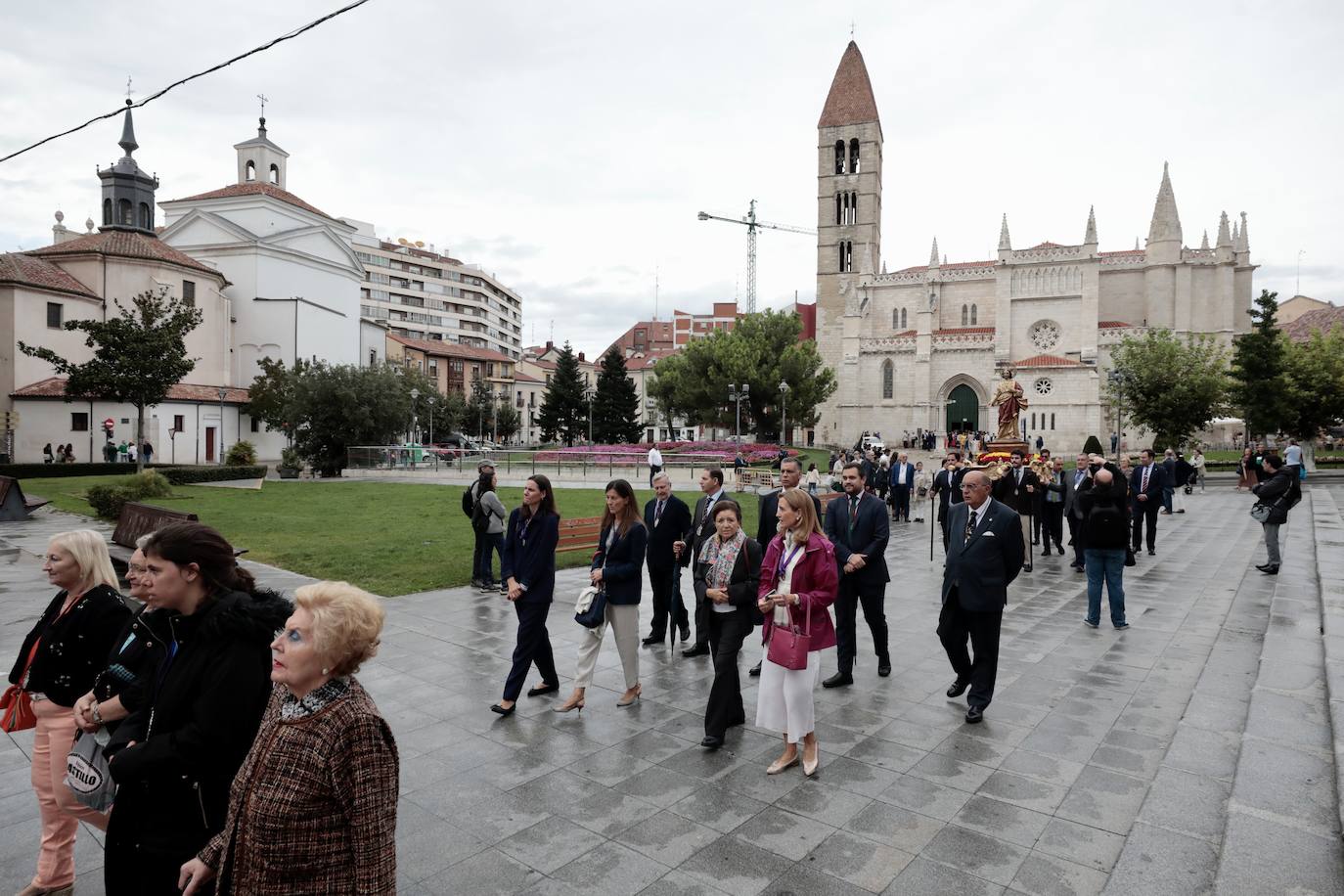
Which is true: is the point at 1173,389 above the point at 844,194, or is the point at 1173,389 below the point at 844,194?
below

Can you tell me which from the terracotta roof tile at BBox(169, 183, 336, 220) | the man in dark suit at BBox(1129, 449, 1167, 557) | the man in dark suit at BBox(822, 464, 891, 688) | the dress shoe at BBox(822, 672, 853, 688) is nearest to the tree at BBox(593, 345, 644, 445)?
the terracotta roof tile at BBox(169, 183, 336, 220)

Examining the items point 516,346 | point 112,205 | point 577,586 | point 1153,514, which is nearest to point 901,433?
point 1153,514

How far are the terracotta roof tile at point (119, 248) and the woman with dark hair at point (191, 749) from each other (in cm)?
4622

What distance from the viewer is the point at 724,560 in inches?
214

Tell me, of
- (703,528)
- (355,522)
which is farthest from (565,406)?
(703,528)

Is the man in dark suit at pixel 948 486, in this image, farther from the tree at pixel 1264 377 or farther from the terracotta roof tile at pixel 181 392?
the terracotta roof tile at pixel 181 392

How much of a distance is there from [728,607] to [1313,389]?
36.4 metres

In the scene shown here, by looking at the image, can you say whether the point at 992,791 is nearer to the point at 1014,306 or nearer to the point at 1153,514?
the point at 1153,514

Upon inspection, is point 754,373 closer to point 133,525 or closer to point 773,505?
point 133,525

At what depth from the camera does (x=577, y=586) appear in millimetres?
10633

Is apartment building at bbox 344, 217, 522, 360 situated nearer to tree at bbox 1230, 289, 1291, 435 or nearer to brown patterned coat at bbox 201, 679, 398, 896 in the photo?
tree at bbox 1230, 289, 1291, 435

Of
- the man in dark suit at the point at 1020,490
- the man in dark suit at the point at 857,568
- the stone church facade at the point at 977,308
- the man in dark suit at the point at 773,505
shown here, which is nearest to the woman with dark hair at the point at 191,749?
the man in dark suit at the point at 773,505

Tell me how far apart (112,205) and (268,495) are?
3617cm

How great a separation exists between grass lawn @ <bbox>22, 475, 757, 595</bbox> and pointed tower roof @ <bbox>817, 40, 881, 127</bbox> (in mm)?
53761
